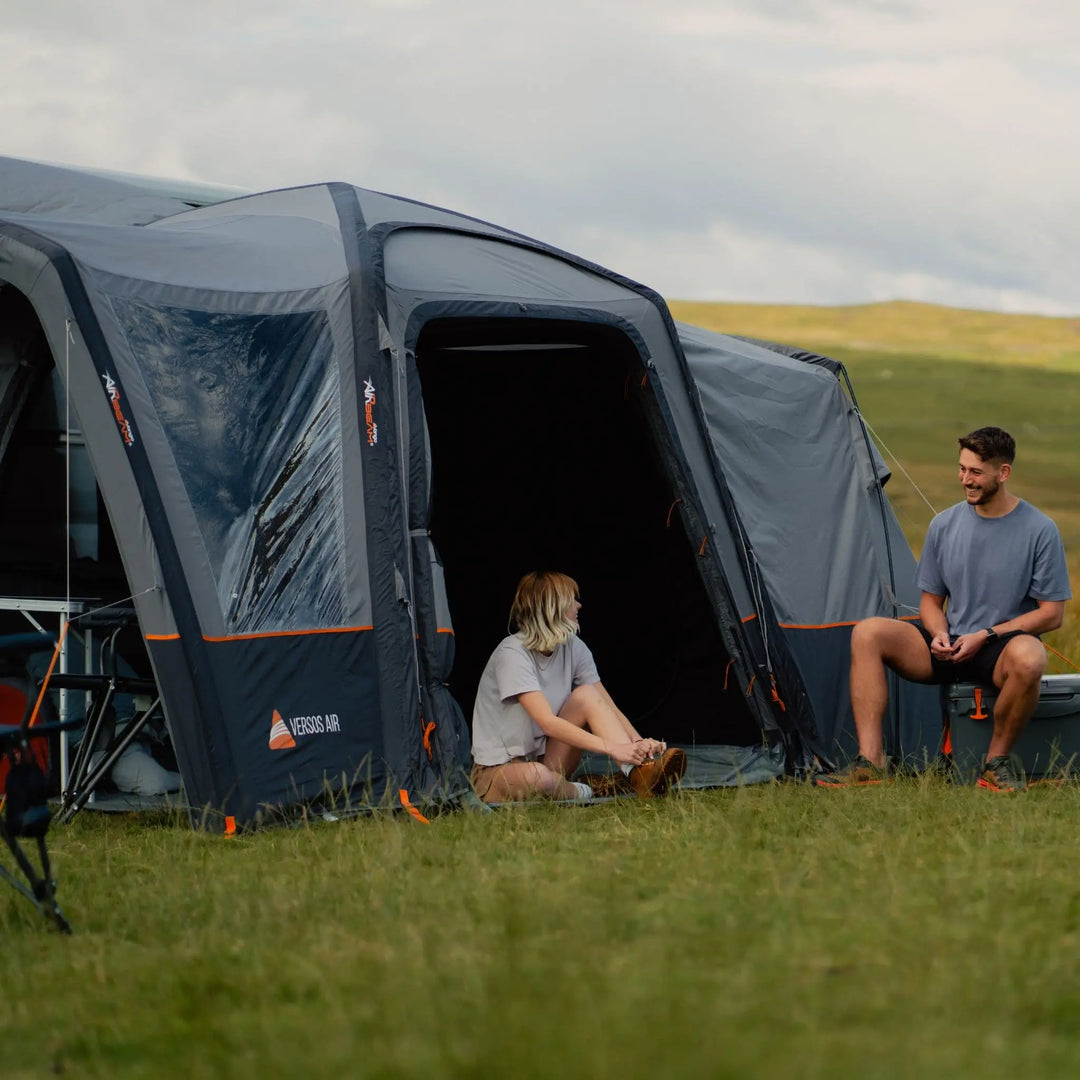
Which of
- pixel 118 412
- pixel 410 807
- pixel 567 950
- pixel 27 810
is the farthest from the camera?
pixel 410 807

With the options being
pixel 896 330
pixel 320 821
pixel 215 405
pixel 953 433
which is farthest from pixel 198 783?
pixel 896 330

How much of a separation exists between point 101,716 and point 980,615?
3360mm

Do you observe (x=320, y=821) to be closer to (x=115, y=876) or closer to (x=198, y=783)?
(x=198, y=783)

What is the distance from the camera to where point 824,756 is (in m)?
6.45

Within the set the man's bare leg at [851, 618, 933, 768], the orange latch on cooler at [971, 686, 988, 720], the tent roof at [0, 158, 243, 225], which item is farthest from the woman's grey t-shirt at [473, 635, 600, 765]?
the tent roof at [0, 158, 243, 225]

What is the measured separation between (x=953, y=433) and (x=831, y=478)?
116ft

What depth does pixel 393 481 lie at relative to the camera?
575 centimetres

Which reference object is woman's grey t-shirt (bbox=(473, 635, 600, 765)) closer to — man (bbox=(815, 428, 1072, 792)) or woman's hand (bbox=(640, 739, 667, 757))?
woman's hand (bbox=(640, 739, 667, 757))

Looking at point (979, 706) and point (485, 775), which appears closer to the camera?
point (485, 775)

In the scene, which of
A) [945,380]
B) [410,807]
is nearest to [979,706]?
[410,807]

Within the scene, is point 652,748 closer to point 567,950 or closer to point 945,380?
point 567,950

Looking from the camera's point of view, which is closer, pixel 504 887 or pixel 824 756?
pixel 504 887

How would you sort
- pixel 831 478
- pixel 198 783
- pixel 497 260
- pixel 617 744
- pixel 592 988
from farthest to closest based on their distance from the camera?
pixel 831 478, pixel 497 260, pixel 617 744, pixel 198 783, pixel 592 988

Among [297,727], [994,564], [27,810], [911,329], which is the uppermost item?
[911,329]
